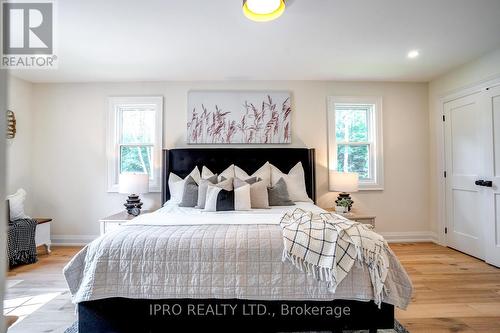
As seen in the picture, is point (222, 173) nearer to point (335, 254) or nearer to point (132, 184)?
point (132, 184)

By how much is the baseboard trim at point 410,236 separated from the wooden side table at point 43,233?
494 cm

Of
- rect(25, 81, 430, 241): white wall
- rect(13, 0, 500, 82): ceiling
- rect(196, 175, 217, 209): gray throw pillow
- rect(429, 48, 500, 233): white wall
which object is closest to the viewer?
rect(13, 0, 500, 82): ceiling

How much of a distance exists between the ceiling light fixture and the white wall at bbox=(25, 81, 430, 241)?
6.10 ft

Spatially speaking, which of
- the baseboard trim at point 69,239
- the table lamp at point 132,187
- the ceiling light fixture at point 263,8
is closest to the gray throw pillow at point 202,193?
the table lamp at point 132,187

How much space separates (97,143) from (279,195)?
2946 mm

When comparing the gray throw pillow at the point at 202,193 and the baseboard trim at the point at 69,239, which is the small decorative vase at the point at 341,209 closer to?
the gray throw pillow at the point at 202,193

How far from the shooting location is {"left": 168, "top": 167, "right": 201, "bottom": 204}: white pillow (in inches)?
133

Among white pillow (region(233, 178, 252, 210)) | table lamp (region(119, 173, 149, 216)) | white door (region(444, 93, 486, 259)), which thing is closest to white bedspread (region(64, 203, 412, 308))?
white pillow (region(233, 178, 252, 210))

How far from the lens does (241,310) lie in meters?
1.73

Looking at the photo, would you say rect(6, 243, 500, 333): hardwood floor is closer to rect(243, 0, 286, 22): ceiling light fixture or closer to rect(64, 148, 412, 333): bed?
rect(64, 148, 412, 333): bed

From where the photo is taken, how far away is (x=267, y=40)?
2.77 m

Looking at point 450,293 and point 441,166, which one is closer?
point 450,293

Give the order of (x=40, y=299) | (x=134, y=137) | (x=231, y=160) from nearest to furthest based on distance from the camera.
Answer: (x=40, y=299) → (x=231, y=160) → (x=134, y=137)

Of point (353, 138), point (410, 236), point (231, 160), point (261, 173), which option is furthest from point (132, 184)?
point (410, 236)
